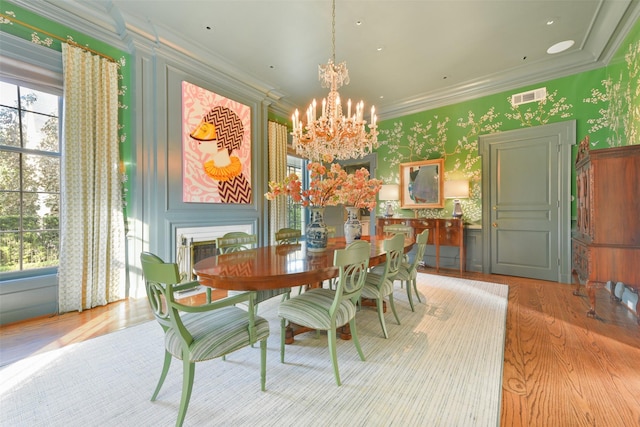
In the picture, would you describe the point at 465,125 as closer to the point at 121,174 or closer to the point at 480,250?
the point at 480,250

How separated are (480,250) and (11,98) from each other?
652 cm

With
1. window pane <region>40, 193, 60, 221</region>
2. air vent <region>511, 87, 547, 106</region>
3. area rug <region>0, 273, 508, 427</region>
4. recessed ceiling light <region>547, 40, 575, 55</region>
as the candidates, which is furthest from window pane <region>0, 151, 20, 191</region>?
air vent <region>511, 87, 547, 106</region>

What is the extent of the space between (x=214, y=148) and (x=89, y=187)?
1.58 m

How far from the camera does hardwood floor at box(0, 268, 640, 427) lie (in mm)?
1414

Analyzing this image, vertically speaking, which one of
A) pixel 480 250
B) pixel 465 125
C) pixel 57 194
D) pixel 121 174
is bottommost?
pixel 480 250

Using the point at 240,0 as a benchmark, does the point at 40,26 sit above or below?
below

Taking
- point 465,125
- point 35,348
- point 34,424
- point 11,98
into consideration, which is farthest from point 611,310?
point 11,98

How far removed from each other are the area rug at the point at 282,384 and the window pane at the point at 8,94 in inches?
98.5

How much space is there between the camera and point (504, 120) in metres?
4.33

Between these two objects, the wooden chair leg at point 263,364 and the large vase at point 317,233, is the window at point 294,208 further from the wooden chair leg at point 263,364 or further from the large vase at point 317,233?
the wooden chair leg at point 263,364

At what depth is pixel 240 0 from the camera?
2.71 metres

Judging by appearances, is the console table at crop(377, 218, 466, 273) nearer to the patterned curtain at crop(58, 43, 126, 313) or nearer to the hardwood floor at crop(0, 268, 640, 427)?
the hardwood floor at crop(0, 268, 640, 427)

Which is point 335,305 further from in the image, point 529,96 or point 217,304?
point 529,96

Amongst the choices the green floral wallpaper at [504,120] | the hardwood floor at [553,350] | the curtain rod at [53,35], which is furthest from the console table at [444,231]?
the curtain rod at [53,35]
